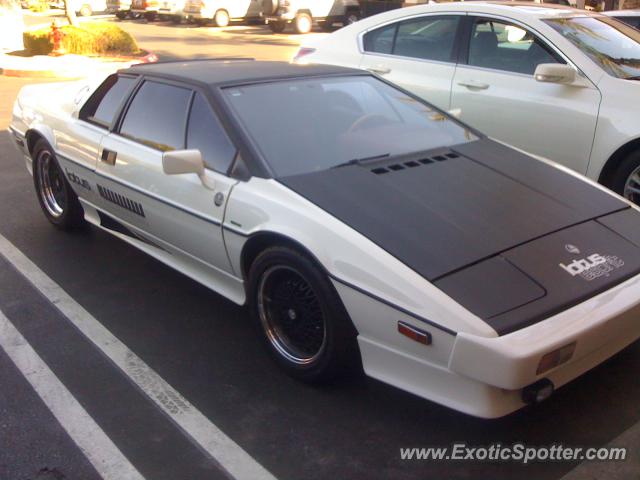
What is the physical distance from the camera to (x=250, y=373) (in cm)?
339

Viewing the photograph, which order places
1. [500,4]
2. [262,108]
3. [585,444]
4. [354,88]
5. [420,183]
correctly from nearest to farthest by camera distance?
1. [585,444]
2. [420,183]
3. [262,108]
4. [354,88]
5. [500,4]

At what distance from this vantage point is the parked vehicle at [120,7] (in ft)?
106

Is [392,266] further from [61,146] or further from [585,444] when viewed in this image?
[61,146]

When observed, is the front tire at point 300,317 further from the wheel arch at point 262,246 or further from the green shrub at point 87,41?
the green shrub at point 87,41

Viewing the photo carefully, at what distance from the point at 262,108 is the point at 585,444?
229 cm

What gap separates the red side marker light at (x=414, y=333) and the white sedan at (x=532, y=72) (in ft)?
9.09

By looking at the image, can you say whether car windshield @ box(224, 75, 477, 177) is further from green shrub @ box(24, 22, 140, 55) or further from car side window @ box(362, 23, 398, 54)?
green shrub @ box(24, 22, 140, 55)

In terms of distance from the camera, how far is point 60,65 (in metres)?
15.6

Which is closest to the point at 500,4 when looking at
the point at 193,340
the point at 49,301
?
the point at 193,340

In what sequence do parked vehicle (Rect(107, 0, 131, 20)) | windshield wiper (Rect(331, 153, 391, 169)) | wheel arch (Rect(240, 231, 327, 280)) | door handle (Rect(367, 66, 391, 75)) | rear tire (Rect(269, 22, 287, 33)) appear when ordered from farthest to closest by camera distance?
1. parked vehicle (Rect(107, 0, 131, 20))
2. rear tire (Rect(269, 22, 287, 33))
3. door handle (Rect(367, 66, 391, 75))
4. windshield wiper (Rect(331, 153, 391, 169))
5. wheel arch (Rect(240, 231, 327, 280))

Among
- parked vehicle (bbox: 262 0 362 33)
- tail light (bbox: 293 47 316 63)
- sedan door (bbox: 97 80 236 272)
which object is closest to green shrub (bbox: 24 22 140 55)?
parked vehicle (bbox: 262 0 362 33)

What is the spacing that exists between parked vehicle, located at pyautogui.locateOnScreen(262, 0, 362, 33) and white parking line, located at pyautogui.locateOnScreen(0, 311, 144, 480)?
21931 millimetres

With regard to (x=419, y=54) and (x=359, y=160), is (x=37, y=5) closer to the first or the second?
(x=419, y=54)

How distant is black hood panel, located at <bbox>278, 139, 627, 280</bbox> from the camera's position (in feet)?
9.38
